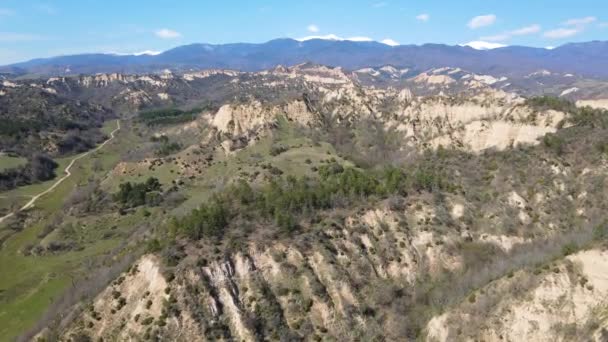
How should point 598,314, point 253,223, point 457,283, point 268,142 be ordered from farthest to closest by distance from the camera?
1. point 268,142
2. point 253,223
3. point 457,283
4. point 598,314

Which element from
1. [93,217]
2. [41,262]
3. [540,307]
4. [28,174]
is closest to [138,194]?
[93,217]

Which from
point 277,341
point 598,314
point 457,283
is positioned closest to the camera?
point 598,314

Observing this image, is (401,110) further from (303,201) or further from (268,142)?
(303,201)

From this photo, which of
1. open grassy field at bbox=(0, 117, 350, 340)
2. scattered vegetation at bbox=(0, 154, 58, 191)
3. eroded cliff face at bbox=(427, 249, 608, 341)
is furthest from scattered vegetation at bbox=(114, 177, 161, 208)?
eroded cliff face at bbox=(427, 249, 608, 341)

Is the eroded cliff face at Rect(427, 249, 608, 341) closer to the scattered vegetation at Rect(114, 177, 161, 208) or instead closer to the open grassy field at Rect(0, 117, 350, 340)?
the open grassy field at Rect(0, 117, 350, 340)

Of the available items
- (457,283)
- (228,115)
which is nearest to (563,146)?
(457,283)

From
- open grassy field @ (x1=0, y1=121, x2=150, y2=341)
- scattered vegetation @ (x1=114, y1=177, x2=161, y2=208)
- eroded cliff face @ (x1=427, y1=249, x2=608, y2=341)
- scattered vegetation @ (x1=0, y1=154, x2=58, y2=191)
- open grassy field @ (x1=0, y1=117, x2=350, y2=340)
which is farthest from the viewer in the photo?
scattered vegetation @ (x1=0, y1=154, x2=58, y2=191)

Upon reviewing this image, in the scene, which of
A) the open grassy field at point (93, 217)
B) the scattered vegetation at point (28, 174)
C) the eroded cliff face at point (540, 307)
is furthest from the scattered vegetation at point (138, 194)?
the eroded cliff face at point (540, 307)

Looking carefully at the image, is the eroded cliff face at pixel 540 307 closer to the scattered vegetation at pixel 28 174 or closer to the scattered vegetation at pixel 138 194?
the scattered vegetation at pixel 138 194
